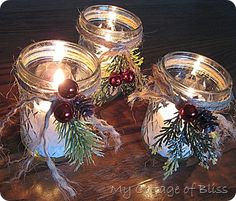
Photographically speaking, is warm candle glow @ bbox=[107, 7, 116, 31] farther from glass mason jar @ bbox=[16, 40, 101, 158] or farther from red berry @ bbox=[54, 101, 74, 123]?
red berry @ bbox=[54, 101, 74, 123]

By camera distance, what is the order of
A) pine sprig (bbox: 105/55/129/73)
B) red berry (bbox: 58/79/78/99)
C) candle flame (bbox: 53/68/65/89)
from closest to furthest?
red berry (bbox: 58/79/78/99)
candle flame (bbox: 53/68/65/89)
pine sprig (bbox: 105/55/129/73)

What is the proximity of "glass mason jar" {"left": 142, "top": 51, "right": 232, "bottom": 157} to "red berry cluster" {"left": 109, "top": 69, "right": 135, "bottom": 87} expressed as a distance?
0.07m

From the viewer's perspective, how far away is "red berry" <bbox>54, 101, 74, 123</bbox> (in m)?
0.62

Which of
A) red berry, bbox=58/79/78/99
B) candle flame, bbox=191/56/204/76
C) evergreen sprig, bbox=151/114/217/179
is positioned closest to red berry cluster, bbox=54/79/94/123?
red berry, bbox=58/79/78/99

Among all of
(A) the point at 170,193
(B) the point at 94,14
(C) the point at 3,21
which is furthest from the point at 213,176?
(C) the point at 3,21

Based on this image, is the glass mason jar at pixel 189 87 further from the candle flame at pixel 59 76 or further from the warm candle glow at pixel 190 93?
the candle flame at pixel 59 76

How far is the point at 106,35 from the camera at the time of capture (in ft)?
2.66

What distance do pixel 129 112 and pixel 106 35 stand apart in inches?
6.4

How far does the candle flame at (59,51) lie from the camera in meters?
0.75

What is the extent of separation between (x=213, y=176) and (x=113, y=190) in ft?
0.63

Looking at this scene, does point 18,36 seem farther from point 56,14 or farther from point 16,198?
point 16,198

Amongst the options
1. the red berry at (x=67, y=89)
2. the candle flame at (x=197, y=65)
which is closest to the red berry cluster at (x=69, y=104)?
the red berry at (x=67, y=89)

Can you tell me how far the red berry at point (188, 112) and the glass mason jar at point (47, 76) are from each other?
5.6 inches

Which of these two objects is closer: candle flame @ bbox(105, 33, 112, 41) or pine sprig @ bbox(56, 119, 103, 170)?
pine sprig @ bbox(56, 119, 103, 170)
